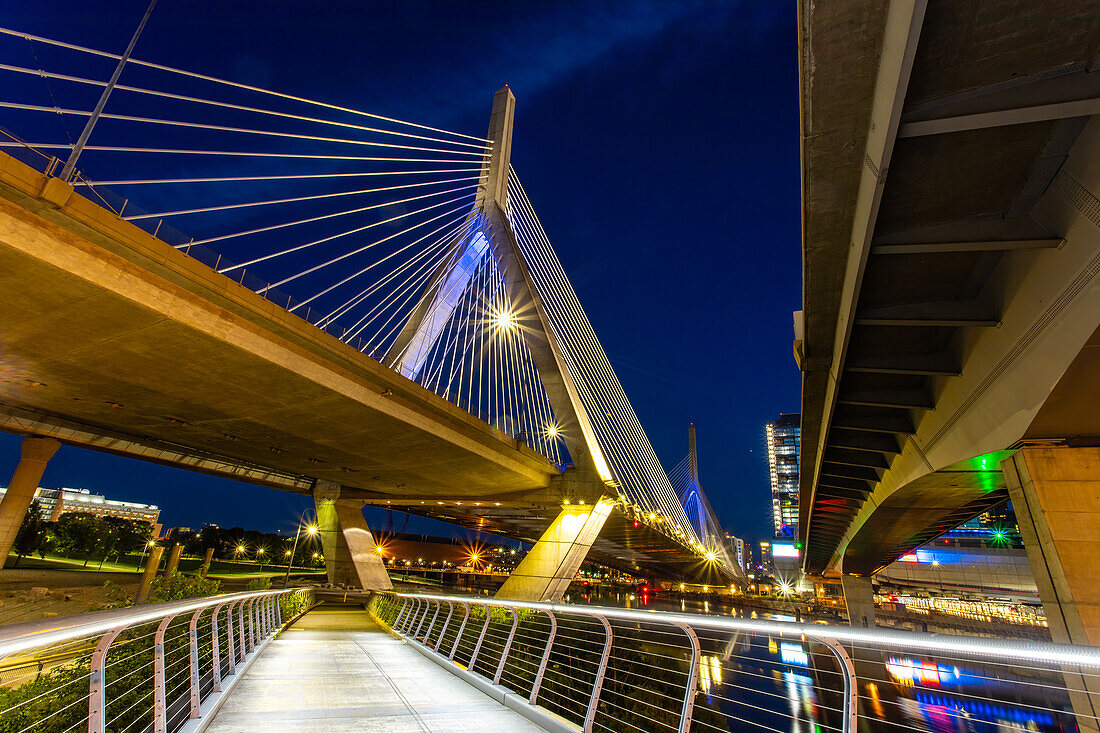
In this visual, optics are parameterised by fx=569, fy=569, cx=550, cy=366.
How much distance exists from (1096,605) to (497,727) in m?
9.72

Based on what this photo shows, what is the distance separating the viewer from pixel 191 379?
17.9 m

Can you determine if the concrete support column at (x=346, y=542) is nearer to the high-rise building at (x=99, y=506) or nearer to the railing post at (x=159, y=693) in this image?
the railing post at (x=159, y=693)

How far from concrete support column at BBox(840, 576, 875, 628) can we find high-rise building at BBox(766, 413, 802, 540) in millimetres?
106376

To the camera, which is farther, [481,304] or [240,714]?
[481,304]

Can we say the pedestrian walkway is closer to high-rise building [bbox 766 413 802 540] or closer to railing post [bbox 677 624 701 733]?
railing post [bbox 677 624 701 733]

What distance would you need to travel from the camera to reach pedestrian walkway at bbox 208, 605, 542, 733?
5332 mm

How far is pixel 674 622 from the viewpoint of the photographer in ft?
16.4

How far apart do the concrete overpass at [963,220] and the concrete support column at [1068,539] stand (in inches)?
3.0

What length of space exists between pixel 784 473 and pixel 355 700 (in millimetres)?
181759

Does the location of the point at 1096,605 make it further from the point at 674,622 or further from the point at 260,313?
the point at 260,313

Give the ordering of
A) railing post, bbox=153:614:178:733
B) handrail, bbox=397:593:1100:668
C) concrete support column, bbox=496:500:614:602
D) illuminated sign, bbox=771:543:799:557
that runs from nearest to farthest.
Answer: handrail, bbox=397:593:1100:668, railing post, bbox=153:614:178:733, concrete support column, bbox=496:500:614:602, illuminated sign, bbox=771:543:799:557

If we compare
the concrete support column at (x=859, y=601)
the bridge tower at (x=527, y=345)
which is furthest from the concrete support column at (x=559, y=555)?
the concrete support column at (x=859, y=601)

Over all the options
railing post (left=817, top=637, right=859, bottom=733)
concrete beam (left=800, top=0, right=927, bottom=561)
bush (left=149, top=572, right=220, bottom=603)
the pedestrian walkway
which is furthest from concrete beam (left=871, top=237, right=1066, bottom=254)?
bush (left=149, top=572, right=220, bottom=603)

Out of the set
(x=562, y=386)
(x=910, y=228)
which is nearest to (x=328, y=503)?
(x=562, y=386)
